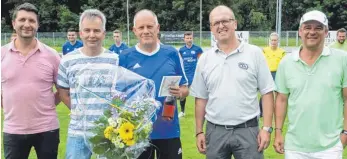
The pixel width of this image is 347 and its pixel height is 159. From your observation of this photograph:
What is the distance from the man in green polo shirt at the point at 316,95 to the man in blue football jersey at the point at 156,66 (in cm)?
100

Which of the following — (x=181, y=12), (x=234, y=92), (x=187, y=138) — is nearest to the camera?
(x=234, y=92)

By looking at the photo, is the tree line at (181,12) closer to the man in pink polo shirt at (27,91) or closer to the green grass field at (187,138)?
the green grass field at (187,138)

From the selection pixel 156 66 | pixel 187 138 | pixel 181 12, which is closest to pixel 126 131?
pixel 156 66

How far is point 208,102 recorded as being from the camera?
445cm

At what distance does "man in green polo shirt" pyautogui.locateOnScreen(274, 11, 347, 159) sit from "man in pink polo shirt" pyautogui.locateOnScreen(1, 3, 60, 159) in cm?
212

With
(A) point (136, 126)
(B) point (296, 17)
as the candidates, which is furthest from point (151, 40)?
(B) point (296, 17)

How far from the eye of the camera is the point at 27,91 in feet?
14.8

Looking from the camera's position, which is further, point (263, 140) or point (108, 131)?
point (263, 140)

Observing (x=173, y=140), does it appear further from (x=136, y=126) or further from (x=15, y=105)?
Result: (x=15, y=105)

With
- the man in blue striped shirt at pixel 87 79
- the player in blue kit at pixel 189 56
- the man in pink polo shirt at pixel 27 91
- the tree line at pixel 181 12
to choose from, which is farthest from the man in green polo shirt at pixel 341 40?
the tree line at pixel 181 12

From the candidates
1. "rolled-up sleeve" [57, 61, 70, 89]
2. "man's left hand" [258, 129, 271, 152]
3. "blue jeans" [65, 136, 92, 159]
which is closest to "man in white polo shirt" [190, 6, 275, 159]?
"man's left hand" [258, 129, 271, 152]

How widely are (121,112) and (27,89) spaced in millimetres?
1072

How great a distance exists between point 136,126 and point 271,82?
125cm

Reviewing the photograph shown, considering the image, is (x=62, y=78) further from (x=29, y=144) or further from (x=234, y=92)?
(x=234, y=92)
